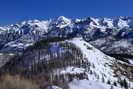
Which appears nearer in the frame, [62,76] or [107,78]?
[62,76]

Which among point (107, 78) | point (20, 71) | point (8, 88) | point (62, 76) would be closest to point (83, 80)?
point (62, 76)

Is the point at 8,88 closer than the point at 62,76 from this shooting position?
Yes

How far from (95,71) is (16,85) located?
5847cm

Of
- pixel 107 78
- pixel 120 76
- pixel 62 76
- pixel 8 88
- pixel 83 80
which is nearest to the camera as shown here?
pixel 8 88

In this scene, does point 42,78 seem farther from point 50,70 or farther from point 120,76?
point 120,76

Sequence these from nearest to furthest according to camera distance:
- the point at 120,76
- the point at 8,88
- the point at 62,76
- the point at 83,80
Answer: the point at 8,88 < the point at 83,80 < the point at 62,76 < the point at 120,76

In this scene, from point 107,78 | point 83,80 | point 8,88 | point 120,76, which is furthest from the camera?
point 120,76

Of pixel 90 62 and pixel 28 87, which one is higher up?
pixel 90 62

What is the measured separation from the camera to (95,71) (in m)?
181

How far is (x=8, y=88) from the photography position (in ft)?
438

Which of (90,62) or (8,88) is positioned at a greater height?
(90,62)

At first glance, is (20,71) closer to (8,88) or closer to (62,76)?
(62,76)

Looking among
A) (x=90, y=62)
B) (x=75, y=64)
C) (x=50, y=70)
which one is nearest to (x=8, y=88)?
Result: (x=50, y=70)

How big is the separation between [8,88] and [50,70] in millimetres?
47399
